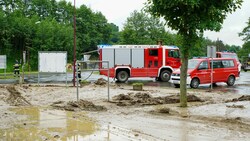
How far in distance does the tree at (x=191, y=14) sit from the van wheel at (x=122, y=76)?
47.9 ft

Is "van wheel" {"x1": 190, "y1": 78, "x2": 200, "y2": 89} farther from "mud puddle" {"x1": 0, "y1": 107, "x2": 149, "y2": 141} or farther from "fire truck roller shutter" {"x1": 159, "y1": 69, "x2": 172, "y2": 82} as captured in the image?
"mud puddle" {"x1": 0, "y1": 107, "x2": 149, "y2": 141}

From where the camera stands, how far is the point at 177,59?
2836cm

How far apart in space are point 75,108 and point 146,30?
183 ft

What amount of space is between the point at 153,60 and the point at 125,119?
18.1m

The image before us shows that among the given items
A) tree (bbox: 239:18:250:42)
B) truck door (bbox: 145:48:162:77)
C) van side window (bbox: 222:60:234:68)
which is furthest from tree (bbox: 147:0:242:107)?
tree (bbox: 239:18:250:42)

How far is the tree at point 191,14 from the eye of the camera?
11695mm

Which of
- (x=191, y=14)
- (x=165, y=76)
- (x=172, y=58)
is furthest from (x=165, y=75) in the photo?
(x=191, y=14)

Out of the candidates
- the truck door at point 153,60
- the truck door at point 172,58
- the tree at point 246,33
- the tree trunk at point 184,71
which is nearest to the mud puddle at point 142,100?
the tree trunk at point 184,71

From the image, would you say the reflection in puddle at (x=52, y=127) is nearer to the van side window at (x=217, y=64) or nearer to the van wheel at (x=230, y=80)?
the van side window at (x=217, y=64)

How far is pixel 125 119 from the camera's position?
1023 cm

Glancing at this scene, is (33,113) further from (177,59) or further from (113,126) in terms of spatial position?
(177,59)

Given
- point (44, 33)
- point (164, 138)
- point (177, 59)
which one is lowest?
point (164, 138)

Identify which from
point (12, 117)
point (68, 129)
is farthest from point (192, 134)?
point (12, 117)

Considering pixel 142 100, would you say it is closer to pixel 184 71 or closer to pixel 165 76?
pixel 184 71
